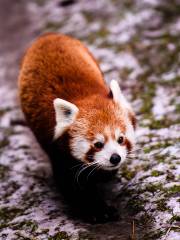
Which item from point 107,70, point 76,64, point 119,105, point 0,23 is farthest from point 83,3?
point 119,105

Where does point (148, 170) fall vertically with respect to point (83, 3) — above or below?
below

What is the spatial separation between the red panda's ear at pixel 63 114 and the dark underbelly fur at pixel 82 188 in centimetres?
13

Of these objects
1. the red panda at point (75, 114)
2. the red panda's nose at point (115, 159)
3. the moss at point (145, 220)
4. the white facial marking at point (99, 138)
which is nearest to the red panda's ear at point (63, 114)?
the red panda at point (75, 114)

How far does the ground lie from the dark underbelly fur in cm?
10

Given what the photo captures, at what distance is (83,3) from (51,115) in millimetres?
4908

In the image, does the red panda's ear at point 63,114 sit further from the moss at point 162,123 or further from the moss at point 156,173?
the moss at point 162,123

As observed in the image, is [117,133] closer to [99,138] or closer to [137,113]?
[99,138]

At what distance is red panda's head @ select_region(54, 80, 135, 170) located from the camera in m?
3.84

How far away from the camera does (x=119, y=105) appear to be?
4184mm

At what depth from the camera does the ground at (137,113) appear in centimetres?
391

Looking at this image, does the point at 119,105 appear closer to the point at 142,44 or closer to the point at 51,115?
the point at 51,115

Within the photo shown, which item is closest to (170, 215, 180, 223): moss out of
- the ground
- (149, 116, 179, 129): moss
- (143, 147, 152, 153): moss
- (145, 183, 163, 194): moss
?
the ground

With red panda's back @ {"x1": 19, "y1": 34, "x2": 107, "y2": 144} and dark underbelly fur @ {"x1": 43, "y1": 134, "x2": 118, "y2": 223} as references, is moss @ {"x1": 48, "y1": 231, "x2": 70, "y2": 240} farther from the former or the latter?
red panda's back @ {"x1": 19, "y1": 34, "x2": 107, "y2": 144}

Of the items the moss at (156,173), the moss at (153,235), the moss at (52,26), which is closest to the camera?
the moss at (153,235)
